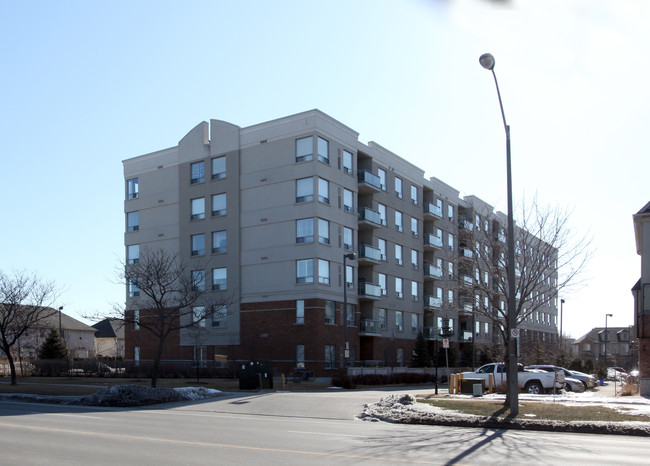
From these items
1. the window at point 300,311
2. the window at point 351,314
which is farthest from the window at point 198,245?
the window at point 351,314

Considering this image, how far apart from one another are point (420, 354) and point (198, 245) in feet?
65.8

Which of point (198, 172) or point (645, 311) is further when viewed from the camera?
point (198, 172)

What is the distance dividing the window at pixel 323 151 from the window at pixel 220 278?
1102 centimetres

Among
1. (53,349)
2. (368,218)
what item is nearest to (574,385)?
(368,218)

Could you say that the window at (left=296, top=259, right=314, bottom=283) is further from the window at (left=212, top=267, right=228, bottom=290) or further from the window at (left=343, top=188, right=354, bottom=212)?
the window at (left=212, top=267, right=228, bottom=290)

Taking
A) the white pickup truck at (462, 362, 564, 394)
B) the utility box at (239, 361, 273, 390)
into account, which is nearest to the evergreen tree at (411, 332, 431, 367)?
the white pickup truck at (462, 362, 564, 394)

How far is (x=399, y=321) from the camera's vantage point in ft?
185

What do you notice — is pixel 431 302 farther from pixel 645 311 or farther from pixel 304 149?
pixel 645 311

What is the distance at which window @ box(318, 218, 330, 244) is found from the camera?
→ 46.1 m

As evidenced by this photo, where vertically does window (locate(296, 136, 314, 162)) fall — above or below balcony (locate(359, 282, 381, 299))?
above

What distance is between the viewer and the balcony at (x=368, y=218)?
50750 mm

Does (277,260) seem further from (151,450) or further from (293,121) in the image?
(151,450)

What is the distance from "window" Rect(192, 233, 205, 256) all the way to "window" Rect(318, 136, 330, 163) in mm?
11264

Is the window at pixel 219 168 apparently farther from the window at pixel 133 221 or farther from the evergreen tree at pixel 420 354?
the evergreen tree at pixel 420 354
